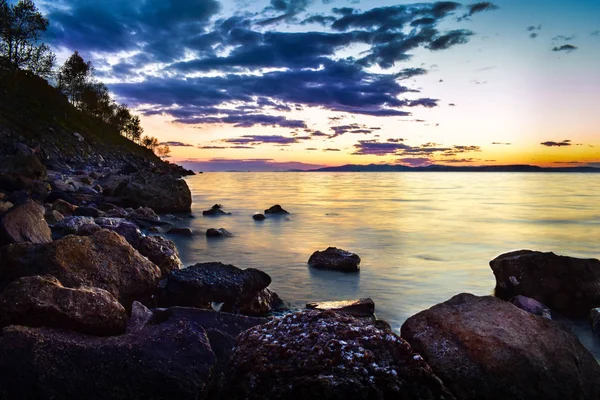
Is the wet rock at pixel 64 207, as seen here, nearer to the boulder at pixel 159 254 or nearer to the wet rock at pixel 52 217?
the wet rock at pixel 52 217

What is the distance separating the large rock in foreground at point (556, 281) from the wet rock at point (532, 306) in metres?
0.45

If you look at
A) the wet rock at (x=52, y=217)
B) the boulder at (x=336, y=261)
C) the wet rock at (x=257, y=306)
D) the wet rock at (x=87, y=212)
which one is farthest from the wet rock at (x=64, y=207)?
the wet rock at (x=257, y=306)

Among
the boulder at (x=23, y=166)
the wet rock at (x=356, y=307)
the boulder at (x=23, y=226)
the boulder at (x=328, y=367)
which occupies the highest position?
the boulder at (x=23, y=166)

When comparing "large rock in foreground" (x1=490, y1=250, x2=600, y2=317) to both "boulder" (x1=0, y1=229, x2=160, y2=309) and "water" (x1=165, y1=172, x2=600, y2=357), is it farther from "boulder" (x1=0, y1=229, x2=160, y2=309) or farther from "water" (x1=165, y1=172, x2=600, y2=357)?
"boulder" (x1=0, y1=229, x2=160, y2=309)

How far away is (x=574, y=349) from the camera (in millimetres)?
4523

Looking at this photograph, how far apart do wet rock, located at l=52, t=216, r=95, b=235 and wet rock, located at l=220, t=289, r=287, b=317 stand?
5544mm

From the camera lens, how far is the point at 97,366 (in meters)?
4.12

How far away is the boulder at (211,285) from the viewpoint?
258 inches

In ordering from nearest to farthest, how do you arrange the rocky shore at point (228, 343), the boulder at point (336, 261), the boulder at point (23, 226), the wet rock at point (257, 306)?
the rocky shore at point (228, 343) < the wet rock at point (257, 306) < the boulder at point (23, 226) < the boulder at point (336, 261)

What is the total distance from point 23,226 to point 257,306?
14.4 feet

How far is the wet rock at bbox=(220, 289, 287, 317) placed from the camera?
6.91 m

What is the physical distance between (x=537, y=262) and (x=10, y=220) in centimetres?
926

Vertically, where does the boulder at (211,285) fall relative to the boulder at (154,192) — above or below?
below

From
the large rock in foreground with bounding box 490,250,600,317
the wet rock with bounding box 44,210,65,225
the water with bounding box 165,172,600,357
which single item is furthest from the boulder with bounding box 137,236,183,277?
the large rock in foreground with bounding box 490,250,600,317
